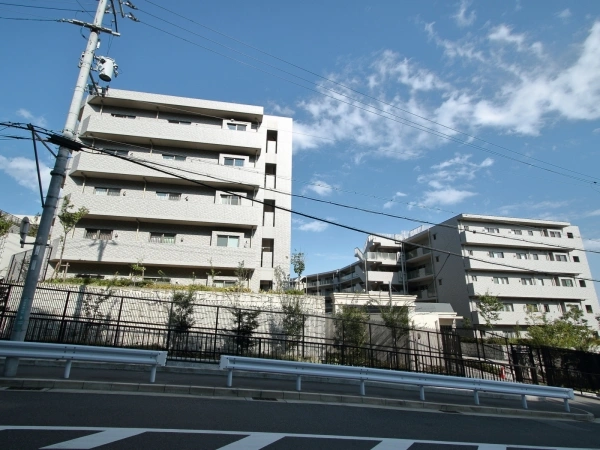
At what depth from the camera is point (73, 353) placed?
6.88m

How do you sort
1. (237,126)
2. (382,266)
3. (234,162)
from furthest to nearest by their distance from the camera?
1. (382,266)
2. (237,126)
3. (234,162)

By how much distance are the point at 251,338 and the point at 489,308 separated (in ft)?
84.5

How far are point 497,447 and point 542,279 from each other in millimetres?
39272

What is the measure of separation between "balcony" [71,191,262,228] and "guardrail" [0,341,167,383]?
16.8m

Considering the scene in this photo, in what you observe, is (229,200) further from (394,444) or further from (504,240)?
(504,240)

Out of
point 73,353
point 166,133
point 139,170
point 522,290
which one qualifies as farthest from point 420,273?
point 73,353

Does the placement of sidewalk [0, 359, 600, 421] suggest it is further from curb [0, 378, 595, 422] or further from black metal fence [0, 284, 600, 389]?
black metal fence [0, 284, 600, 389]

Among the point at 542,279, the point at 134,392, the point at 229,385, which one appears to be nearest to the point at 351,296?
the point at 229,385

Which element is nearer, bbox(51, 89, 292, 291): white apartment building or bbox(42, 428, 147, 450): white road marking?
bbox(42, 428, 147, 450): white road marking

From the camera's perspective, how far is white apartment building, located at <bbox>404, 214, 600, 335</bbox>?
33594 millimetres

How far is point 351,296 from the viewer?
24109mm

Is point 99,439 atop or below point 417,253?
below

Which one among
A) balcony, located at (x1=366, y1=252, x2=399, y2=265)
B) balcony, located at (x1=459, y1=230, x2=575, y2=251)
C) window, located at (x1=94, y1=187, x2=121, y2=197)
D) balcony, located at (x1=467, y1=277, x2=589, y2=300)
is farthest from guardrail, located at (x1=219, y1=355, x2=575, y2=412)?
balcony, located at (x1=366, y1=252, x2=399, y2=265)

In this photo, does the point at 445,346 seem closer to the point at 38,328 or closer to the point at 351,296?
the point at 351,296
